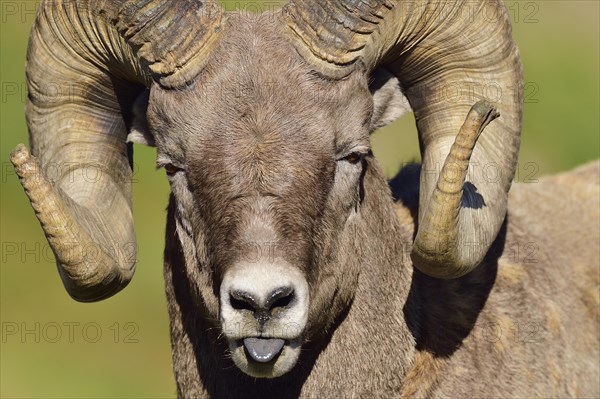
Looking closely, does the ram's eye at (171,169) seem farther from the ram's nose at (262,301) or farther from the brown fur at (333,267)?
the ram's nose at (262,301)

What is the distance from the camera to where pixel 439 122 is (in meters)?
8.12

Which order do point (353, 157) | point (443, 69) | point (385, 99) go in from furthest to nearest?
point (385, 99) → point (443, 69) → point (353, 157)

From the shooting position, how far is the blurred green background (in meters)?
18.5

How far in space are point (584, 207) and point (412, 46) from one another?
11.2ft

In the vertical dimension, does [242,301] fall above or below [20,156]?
below

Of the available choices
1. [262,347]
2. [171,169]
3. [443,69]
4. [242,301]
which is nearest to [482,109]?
[443,69]

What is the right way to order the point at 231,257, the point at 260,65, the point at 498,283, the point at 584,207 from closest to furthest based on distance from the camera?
the point at 231,257 → the point at 260,65 → the point at 498,283 → the point at 584,207

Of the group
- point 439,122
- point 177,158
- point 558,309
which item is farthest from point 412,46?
point 558,309

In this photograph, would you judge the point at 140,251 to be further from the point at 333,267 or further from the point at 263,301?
the point at 263,301

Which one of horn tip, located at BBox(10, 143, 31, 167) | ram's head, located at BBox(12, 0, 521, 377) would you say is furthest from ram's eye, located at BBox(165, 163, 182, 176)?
horn tip, located at BBox(10, 143, 31, 167)

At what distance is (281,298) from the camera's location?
6.76 metres

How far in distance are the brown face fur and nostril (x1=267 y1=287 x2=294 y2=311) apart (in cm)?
24

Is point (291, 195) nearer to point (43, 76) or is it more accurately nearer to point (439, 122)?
point (439, 122)

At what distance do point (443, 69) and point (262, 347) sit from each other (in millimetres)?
2517
